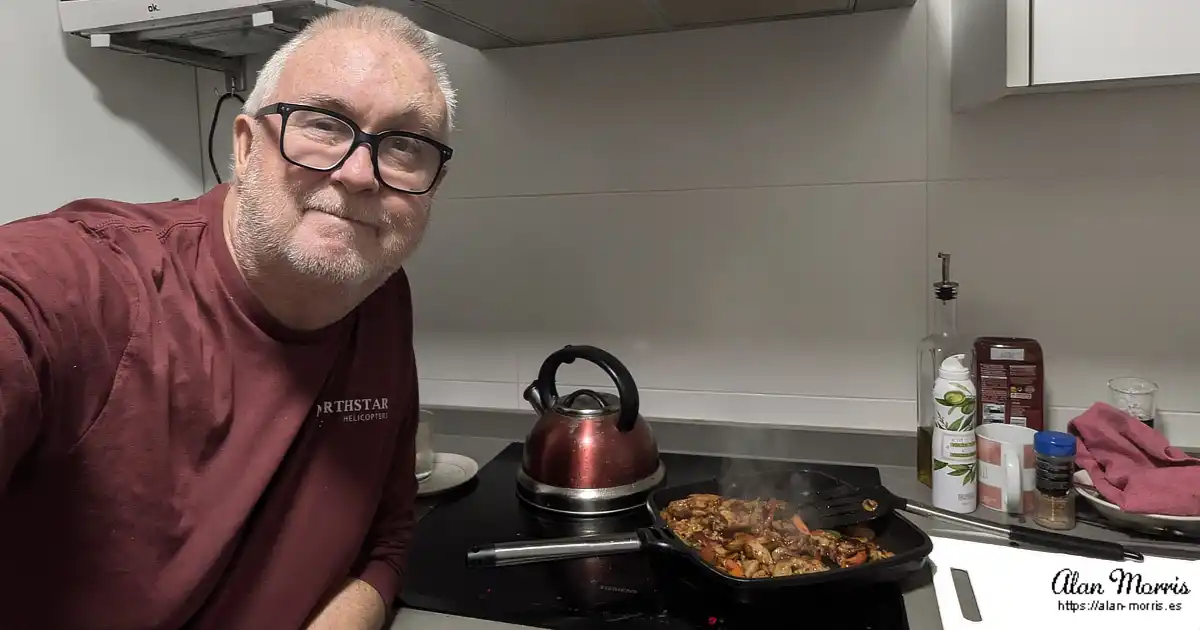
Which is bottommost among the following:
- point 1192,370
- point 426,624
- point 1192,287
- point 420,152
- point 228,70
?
point 426,624

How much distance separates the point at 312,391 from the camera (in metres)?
0.89

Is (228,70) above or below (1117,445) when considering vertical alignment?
above

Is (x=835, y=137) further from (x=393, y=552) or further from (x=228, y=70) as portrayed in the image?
(x=228, y=70)

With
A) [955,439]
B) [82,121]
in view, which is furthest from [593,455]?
[82,121]

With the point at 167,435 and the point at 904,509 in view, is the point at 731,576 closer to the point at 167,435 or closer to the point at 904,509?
the point at 904,509

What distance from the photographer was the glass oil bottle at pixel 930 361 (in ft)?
4.09

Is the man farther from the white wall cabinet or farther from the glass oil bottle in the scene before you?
the glass oil bottle

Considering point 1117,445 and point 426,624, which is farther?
point 1117,445

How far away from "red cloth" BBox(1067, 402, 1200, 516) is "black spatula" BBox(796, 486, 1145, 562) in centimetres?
10

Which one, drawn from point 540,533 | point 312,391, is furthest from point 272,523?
point 540,533

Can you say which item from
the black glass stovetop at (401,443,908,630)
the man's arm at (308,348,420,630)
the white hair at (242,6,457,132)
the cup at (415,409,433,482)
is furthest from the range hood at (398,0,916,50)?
the black glass stovetop at (401,443,908,630)

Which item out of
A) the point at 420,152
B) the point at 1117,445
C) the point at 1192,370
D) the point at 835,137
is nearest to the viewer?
the point at 420,152

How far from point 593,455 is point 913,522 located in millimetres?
458

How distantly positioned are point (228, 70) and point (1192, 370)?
185 centimetres
